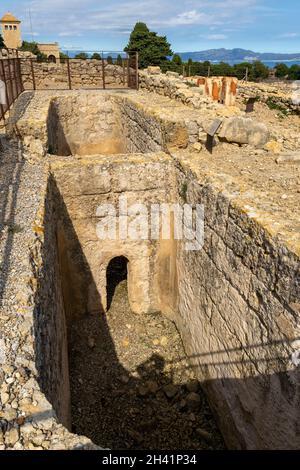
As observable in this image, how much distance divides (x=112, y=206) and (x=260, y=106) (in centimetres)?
849

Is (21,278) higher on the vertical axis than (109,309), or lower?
higher

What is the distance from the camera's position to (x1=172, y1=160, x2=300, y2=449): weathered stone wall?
159 inches

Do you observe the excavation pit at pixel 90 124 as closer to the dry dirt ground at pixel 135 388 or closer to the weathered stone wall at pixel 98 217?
the weathered stone wall at pixel 98 217

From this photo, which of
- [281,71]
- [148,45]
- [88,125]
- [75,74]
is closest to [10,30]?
[148,45]

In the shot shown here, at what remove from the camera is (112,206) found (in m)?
7.79

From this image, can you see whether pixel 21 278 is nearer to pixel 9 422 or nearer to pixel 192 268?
pixel 9 422

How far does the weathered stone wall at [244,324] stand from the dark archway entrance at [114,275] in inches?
115

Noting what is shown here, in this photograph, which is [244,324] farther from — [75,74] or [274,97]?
[75,74]

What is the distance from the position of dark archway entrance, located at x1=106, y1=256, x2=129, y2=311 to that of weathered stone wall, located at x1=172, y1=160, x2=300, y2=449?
2909mm

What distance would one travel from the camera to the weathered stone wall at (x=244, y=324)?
4035 mm

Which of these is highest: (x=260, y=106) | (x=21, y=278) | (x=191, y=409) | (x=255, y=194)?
(x=260, y=106)

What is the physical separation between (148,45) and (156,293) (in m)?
31.1

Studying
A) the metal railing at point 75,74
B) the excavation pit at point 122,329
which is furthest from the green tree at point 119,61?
the excavation pit at point 122,329
